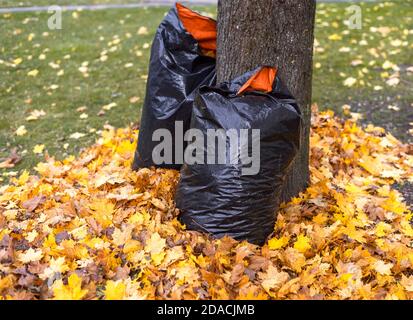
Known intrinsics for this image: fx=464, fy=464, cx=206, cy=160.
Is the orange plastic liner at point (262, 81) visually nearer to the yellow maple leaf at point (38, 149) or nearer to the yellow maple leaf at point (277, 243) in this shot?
the yellow maple leaf at point (277, 243)

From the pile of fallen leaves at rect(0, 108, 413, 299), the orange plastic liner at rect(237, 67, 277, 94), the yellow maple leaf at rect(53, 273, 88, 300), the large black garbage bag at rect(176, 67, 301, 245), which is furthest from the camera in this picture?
the orange plastic liner at rect(237, 67, 277, 94)

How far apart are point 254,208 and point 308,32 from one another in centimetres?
105

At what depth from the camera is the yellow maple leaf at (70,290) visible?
194 cm

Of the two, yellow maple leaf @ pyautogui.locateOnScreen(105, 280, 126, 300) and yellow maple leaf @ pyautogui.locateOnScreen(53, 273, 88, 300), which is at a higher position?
yellow maple leaf @ pyautogui.locateOnScreen(53, 273, 88, 300)

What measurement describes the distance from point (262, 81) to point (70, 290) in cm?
137

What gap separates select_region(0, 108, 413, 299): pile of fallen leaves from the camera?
208 cm

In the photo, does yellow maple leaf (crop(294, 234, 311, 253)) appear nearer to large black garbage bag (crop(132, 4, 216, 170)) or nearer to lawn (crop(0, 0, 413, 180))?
large black garbage bag (crop(132, 4, 216, 170))

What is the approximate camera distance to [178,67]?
2830 millimetres

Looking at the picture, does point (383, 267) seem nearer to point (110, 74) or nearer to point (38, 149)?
point (38, 149)

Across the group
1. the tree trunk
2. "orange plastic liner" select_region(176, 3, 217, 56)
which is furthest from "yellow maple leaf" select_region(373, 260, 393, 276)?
"orange plastic liner" select_region(176, 3, 217, 56)

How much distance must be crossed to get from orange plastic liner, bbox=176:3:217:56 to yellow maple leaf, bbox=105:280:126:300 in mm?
1563

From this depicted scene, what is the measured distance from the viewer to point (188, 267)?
85.6 inches

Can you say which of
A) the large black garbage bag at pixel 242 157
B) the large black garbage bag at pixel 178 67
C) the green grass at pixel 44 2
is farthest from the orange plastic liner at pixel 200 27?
the green grass at pixel 44 2
